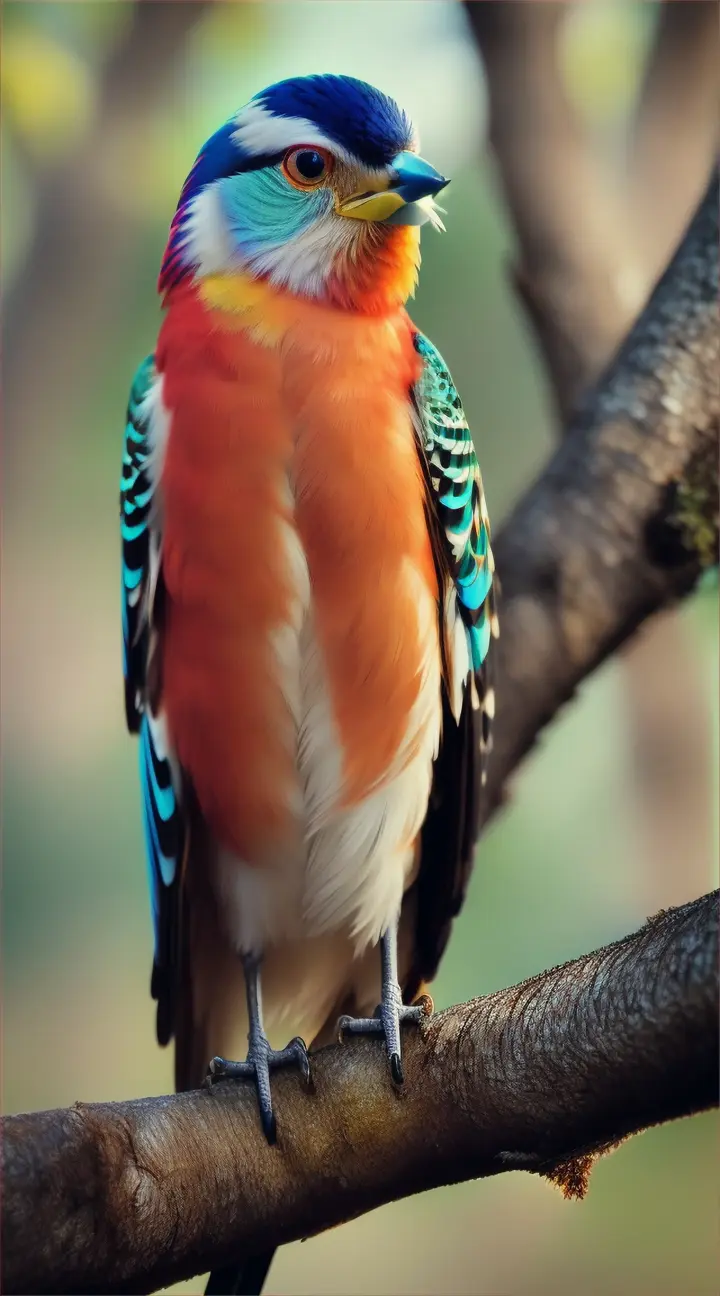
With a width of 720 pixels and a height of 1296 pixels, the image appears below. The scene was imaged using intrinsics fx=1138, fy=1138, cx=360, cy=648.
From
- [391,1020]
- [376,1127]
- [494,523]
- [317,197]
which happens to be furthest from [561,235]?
[376,1127]

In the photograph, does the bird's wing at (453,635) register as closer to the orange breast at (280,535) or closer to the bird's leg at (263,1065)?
the orange breast at (280,535)

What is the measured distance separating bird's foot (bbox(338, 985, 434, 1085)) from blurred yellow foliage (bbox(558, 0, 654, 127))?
4.38 ft

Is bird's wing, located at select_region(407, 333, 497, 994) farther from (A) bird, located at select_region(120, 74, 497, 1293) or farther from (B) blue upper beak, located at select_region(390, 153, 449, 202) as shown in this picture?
(B) blue upper beak, located at select_region(390, 153, 449, 202)

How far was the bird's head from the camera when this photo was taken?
123 centimetres

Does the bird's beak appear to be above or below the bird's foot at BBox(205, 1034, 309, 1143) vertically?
above

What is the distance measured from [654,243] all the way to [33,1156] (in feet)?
6.32

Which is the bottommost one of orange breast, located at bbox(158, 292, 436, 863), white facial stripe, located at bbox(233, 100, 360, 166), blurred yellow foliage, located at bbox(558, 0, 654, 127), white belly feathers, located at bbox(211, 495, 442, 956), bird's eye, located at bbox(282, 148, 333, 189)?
white belly feathers, located at bbox(211, 495, 442, 956)

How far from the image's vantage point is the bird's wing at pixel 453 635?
1295mm

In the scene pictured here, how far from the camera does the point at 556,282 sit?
187cm

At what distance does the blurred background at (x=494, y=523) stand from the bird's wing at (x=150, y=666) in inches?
9.4

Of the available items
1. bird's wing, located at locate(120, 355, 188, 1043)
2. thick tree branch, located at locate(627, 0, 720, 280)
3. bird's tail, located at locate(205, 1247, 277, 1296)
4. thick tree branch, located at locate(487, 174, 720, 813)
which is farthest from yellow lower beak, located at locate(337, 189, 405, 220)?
bird's tail, located at locate(205, 1247, 277, 1296)

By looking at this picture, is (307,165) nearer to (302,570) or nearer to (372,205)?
(372,205)

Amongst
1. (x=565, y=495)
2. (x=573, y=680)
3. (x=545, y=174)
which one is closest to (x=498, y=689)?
(x=573, y=680)

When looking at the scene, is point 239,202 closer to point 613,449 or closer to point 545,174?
Answer: point 613,449
